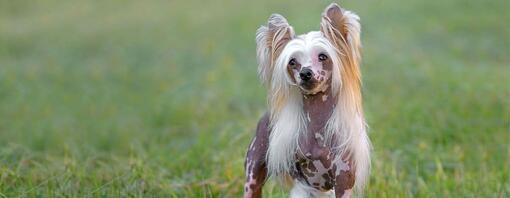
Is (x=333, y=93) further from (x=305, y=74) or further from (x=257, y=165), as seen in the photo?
(x=257, y=165)

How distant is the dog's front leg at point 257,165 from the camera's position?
334 cm

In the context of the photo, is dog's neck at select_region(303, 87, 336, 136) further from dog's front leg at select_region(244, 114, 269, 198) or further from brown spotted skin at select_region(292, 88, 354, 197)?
dog's front leg at select_region(244, 114, 269, 198)

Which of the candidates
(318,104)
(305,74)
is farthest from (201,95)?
(305,74)

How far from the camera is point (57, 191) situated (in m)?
4.26

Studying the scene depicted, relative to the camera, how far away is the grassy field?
4738mm

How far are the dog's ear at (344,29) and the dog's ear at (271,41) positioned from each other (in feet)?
0.46

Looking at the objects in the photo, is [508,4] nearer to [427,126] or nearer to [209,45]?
[209,45]

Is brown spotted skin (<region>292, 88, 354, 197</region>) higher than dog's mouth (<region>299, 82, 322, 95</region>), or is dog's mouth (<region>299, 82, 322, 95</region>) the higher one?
dog's mouth (<region>299, 82, 322, 95</region>)

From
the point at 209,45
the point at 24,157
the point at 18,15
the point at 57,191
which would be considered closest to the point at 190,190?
the point at 57,191

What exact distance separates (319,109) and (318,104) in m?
0.02

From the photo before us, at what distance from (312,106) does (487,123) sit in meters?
3.57

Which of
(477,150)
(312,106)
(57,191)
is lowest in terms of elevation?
(477,150)

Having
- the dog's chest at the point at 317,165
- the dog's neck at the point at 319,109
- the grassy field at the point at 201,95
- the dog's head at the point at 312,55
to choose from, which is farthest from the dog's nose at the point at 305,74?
the grassy field at the point at 201,95

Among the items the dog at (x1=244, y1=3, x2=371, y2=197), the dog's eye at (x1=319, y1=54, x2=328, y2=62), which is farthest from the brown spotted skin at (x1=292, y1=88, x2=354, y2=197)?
the dog's eye at (x1=319, y1=54, x2=328, y2=62)
